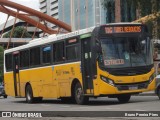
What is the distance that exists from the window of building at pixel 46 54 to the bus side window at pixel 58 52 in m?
0.58

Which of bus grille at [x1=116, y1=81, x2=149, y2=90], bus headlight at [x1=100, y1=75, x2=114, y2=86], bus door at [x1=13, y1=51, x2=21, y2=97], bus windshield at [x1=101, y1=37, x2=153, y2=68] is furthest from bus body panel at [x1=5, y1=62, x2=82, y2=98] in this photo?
bus grille at [x1=116, y1=81, x2=149, y2=90]

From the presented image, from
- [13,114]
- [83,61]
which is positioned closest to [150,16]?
[83,61]

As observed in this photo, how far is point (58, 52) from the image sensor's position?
76.2 ft

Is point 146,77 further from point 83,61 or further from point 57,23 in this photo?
point 57,23

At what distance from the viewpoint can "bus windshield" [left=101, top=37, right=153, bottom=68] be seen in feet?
65.7

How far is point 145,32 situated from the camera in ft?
68.5

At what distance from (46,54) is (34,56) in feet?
5.17

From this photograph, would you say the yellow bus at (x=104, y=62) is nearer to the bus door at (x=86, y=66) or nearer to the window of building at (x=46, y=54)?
the bus door at (x=86, y=66)

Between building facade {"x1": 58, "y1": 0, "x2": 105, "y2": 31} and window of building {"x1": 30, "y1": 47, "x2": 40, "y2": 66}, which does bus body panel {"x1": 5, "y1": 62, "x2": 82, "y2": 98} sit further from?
building facade {"x1": 58, "y1": 0, "x2": 105, "y2": 31}

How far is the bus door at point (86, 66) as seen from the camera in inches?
812

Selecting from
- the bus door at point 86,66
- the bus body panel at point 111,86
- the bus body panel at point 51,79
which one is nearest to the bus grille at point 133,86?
the bus body panel at point 111,86

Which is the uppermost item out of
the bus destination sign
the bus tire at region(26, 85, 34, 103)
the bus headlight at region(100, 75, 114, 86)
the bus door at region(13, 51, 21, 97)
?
the bus destination sign

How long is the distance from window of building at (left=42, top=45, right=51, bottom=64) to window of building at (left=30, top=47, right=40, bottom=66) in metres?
0.70

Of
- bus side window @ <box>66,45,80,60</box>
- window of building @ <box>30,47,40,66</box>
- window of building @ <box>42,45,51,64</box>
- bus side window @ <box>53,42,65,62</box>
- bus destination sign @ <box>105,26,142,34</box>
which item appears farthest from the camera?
window of building @ <box>30,47,40,66</box>
